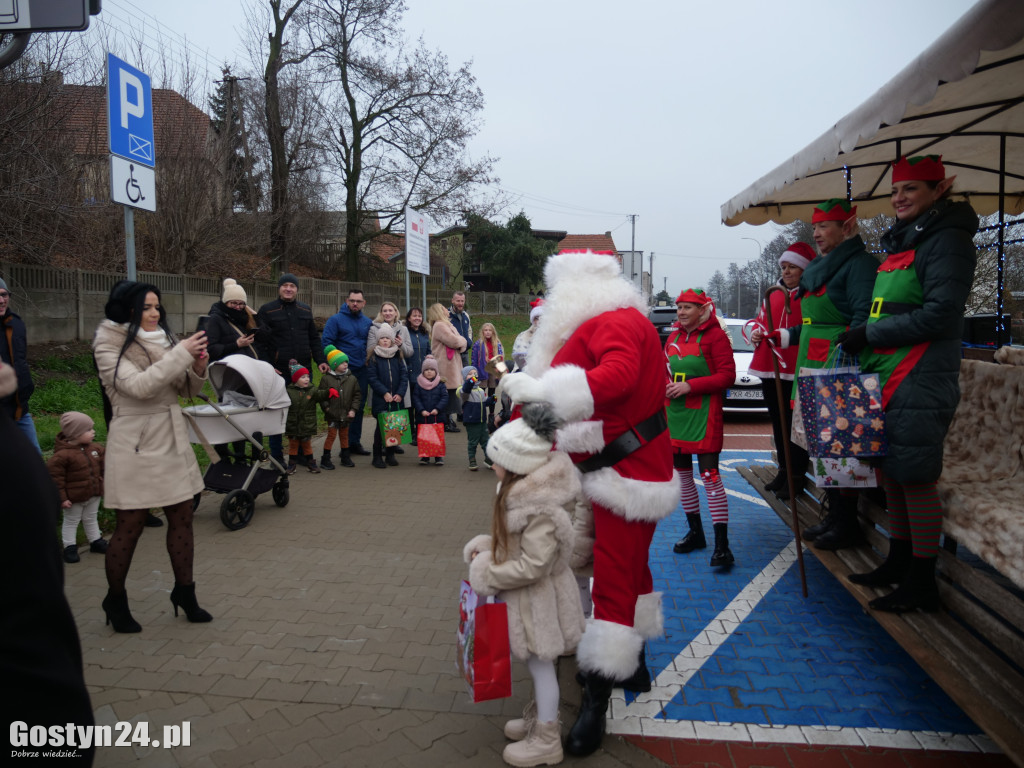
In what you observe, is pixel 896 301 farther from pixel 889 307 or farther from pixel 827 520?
pixel 827 520

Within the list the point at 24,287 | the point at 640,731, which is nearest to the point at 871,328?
the point at 640,731

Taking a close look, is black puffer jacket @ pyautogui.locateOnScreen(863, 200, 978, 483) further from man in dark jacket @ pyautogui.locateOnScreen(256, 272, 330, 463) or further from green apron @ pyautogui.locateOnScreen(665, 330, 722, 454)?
man in dark jacket @ pyautogui.locateOnScreen(256, 272, 330, 463)

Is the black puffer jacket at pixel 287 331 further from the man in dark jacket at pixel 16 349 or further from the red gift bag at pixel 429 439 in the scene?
the man in dark jacket at pixel 16 349

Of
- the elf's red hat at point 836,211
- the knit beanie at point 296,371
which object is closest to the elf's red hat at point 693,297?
the elf's red hat at point 836,211

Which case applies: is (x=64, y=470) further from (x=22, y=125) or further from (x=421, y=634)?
(x=22, y=125)

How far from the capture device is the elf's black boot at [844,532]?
14.3 ft

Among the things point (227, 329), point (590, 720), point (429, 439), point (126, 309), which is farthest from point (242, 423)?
point (590, 720)

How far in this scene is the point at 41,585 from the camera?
4.67 feet

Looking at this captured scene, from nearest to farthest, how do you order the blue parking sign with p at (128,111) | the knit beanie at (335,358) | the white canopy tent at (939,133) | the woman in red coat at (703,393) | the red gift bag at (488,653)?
the white canopy tent at (939,133) < the red gift bag at (488,653) < the blue parking sign with p at (128,111) < the woman in red coat at (703,393) < the knit beanie at (335,358)

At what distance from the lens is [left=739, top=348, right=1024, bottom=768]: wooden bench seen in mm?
2689

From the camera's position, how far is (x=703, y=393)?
5098mm

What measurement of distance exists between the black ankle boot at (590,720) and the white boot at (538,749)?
0.26ft

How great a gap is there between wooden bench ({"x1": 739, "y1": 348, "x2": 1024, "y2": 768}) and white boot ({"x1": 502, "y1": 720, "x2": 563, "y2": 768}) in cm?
156

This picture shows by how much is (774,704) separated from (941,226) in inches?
95.9
